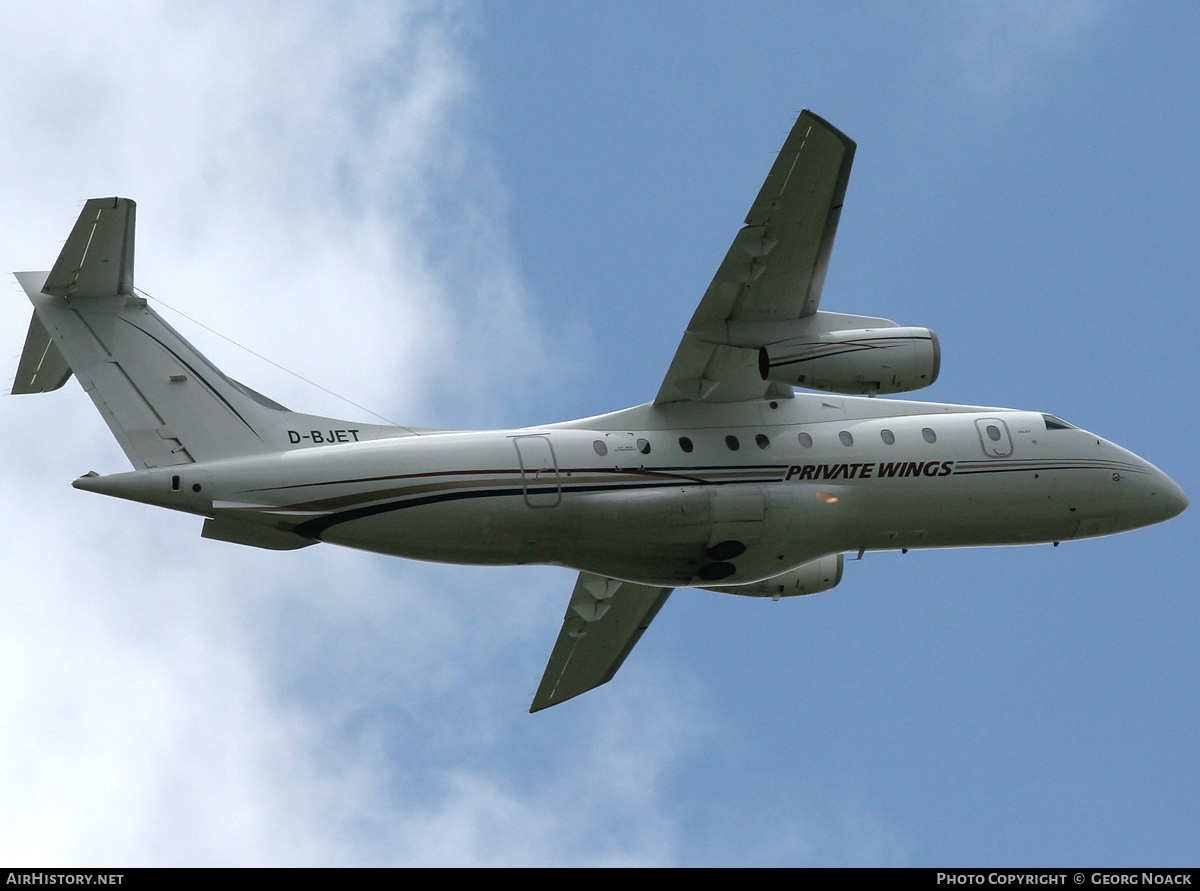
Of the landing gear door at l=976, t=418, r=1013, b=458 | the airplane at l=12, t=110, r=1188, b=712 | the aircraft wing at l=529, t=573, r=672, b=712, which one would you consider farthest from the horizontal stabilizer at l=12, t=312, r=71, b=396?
A: the landing gear door at l=976, t=418, r=1013, b=458

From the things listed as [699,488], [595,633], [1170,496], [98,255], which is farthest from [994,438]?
[98,255]

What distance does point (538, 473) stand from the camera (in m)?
16.3

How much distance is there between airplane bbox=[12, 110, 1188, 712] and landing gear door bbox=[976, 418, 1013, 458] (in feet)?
0.07

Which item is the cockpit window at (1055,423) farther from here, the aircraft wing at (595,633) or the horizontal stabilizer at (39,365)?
the horizontal stabilizer at (39,365)

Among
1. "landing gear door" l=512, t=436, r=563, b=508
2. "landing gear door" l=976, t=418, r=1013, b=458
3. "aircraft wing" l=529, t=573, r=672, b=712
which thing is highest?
"landing gear door" l=976, t=418, r=1013, b=458

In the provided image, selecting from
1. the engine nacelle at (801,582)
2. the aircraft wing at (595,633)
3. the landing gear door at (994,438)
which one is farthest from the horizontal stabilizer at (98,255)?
the landing gear door at (994,438)

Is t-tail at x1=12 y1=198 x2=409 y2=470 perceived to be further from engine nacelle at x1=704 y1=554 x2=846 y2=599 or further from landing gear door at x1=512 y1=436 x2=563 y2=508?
engine nacelle at x1=704 y1=554 x2=846 y2=599

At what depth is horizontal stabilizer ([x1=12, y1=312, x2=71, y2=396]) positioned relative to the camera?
16203mm
